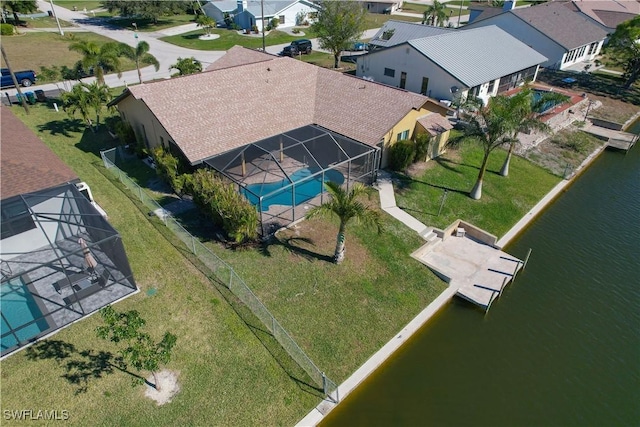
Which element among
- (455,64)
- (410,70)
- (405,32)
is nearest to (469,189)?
(455,64)

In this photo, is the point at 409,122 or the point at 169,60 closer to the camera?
the point at 409,122

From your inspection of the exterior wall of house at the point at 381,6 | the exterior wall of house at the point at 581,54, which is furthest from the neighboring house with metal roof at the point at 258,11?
the exterior wall of house at the point at 581,54

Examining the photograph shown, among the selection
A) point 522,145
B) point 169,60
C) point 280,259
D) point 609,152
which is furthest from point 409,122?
point 169,60

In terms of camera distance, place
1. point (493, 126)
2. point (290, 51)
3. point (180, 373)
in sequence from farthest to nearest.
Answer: point (290, 51) → point (493, 126) → point (180, 373)

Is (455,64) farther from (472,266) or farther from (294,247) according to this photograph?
(294,247)

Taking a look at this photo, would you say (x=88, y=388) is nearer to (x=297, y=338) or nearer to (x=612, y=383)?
(x=297, y=338)

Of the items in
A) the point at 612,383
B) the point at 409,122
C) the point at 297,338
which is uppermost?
the point at 409,122
